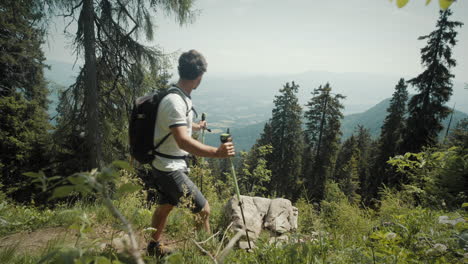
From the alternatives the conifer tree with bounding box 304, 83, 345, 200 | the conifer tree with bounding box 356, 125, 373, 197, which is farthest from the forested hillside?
the conifer tree with bounding box 356, 125, 373, 197

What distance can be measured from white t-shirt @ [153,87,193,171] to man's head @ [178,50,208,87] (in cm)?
24

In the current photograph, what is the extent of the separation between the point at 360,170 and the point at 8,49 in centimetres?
4300

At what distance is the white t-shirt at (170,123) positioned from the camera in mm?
2449

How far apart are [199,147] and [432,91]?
20826 millimetres

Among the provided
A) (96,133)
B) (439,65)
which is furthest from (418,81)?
(96,133)

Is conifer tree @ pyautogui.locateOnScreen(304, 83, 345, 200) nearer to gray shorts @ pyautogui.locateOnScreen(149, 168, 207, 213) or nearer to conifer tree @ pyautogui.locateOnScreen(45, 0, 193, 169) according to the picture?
conifer tree @ pyautogui.locateOnScreen(45, 0, 193, 169)

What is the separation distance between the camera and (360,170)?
38.9 metres

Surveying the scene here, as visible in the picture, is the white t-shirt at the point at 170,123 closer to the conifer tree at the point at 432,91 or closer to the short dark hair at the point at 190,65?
the short dark hair at the point at 190,65

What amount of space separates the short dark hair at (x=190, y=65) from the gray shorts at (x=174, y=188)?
1.09m

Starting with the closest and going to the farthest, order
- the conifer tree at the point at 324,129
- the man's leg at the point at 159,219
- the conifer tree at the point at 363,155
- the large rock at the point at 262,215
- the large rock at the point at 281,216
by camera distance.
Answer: the man's leg at the point at 159,219 → the large rock at the point at 262,215 → the large rock at the point at 281,216 → the conifer tree at the point at 324,129 → the conifer tree at the point at 363,155

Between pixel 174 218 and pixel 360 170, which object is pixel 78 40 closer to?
pixel 174 218

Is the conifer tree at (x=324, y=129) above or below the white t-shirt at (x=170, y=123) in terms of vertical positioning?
below

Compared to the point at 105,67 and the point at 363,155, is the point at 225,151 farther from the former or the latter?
the point at 363,155

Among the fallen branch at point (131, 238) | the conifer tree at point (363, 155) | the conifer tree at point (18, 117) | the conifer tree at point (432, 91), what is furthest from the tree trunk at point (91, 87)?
the conifer tree at point (363, 155)
